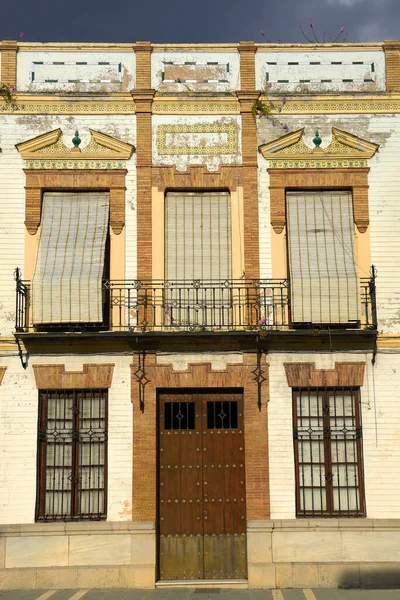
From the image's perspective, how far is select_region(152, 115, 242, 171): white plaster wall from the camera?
14961mm

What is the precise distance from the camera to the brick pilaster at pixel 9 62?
15117mm

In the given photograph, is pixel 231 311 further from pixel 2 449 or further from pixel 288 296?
pixel 2 449

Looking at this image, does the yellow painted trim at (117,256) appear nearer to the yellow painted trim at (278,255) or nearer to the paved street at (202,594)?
the yellow painted trim at (278,255)

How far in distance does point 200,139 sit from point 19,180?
366 cm

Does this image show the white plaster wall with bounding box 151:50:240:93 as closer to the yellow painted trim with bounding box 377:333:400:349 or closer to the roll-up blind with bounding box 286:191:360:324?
the roll-up blind with bounding box 286:191:360:324

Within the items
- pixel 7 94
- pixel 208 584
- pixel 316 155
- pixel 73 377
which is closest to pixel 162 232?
pixel 73 377

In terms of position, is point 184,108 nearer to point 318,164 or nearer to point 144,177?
point 144,177

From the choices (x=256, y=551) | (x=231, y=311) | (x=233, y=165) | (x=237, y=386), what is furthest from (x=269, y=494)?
(x=233, y=165)

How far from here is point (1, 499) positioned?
13727mm

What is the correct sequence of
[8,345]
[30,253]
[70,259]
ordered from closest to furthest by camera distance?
[8,345], [70,259], [30,253]

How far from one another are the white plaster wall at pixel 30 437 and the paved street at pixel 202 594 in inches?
51.0

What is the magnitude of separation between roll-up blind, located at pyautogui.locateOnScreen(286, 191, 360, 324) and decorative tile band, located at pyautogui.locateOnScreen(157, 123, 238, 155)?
1.60m

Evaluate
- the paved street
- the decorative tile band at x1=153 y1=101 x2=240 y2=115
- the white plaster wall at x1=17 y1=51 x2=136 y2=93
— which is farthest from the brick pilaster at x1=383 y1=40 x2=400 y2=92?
the paved street

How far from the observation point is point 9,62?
49.8 ft
